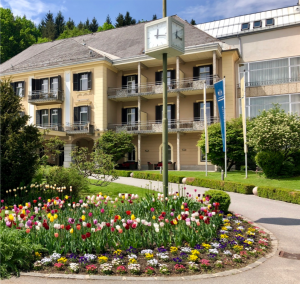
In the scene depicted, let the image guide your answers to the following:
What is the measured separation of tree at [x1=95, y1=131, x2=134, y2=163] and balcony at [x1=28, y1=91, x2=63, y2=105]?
7080 millimetres

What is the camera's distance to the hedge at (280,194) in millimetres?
11235

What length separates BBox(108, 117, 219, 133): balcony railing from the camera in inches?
1057

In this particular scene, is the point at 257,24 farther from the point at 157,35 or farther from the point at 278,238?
the point at 278,238

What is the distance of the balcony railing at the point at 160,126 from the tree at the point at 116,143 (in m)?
1.37

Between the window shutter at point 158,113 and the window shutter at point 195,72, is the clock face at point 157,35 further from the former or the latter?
the window shutter at point 158,113

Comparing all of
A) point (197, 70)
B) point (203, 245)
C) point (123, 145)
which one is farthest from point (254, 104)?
point (203, 245)

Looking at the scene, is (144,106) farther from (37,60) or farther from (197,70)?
(37,60)

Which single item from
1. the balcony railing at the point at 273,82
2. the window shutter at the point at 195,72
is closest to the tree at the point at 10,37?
→ the window shutter at the point at 195,72

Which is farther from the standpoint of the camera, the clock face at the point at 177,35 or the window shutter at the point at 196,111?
the window shutter at the point at 196,111

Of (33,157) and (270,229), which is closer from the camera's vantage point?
(270,229)

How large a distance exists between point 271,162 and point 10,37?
148 feet

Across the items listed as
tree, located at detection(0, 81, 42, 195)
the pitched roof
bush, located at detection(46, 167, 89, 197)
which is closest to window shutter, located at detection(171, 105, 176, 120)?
the pitched roof

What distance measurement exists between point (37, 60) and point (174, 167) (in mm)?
19615

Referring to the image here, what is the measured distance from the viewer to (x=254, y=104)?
91.2 feet
